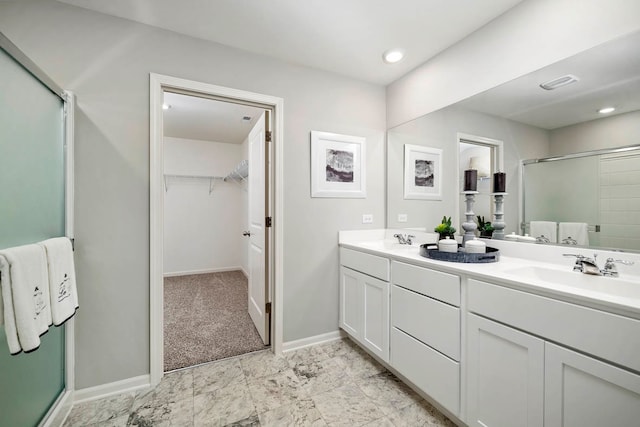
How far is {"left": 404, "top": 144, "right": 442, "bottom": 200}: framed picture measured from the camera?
2188 millimetres

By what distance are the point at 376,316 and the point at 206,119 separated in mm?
3349

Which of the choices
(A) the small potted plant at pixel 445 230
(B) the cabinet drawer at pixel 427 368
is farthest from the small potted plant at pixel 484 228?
(B) the cabinet drawer at pixel 427 368

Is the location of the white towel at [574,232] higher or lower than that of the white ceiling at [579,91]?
lower

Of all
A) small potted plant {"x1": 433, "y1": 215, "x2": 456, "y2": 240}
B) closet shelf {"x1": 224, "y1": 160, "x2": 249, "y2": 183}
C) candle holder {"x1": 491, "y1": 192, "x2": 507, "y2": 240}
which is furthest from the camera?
closet shelf {"x1": 224, "y1": 160, "x2": 249, "y2": 183}

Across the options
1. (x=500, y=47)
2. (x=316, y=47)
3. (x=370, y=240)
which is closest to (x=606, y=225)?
(x=500, y=47)

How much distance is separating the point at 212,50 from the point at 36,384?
2.26 metres

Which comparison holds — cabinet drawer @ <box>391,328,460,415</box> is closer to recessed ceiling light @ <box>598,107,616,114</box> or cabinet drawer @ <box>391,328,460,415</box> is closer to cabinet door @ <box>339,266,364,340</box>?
cabinet door @ <box>339,266,364,340</box>

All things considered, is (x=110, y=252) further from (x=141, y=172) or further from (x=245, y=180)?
(x=245, y=180)

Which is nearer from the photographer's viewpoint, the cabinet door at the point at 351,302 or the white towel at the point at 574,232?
the white towel at the point at 574,232

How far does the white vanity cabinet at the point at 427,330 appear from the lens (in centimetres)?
139

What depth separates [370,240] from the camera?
2.56m

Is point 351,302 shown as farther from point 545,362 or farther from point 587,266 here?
point 587,266

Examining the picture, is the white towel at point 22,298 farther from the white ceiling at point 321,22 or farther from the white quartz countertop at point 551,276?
the white quartz countertop at point 551,276

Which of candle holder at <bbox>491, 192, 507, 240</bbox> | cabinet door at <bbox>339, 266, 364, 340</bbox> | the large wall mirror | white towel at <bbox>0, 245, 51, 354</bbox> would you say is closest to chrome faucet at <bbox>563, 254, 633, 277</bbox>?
the large wall mirror
